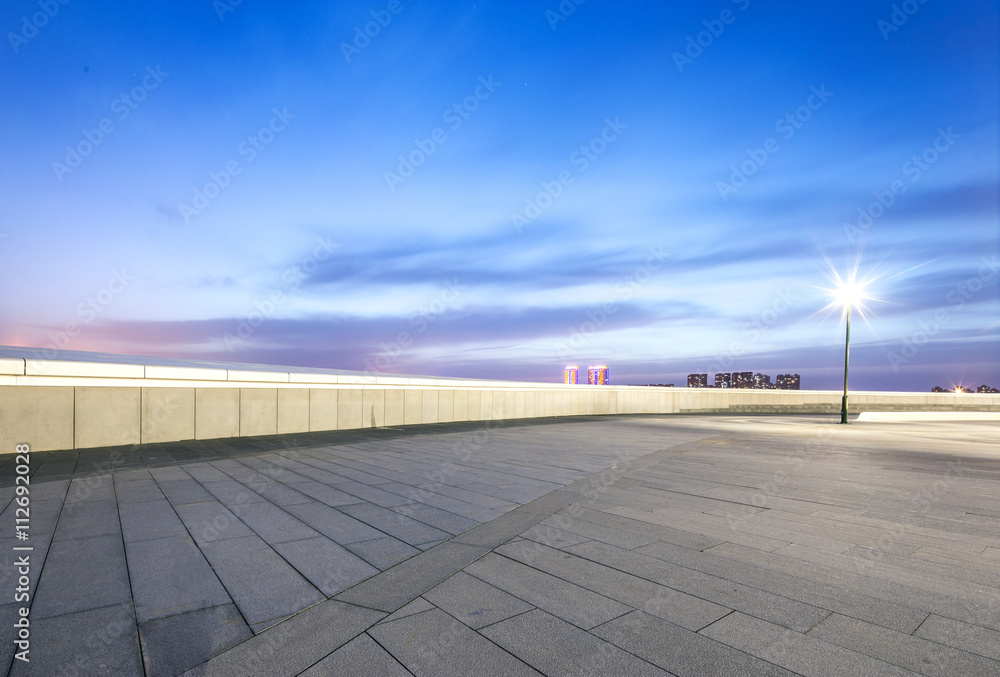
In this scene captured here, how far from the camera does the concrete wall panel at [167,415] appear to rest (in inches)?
466

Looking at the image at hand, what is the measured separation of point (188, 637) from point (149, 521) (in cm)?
308

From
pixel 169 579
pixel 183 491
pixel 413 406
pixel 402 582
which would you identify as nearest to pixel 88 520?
pixel 183 491

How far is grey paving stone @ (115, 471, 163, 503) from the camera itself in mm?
6875

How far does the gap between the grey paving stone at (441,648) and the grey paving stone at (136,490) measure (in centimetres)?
505

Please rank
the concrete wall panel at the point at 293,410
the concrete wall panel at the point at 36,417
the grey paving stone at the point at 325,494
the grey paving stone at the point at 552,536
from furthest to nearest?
the concrete wall panel at the point at 293,410 < the concrete wall panel at the point at 36,417 < the grey paving stone at the point at 325,494 < the grey paving stone at the point at 552,536

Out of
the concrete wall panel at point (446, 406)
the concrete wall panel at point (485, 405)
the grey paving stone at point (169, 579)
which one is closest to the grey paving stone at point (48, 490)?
the grey paving stone at point (169, 579)

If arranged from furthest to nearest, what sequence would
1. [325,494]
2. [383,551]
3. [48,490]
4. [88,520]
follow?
[325,494], [48,490], [88,520], [383,551]

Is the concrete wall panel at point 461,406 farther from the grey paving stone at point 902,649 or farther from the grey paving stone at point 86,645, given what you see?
the grey paving stone at point 902,649

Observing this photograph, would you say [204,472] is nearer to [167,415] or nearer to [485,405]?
[167,415]

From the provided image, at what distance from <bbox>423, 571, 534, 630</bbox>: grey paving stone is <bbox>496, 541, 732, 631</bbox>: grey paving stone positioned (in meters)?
0.61

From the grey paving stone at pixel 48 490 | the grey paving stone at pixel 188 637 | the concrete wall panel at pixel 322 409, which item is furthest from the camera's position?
the concrete wall panel at pixel 322 409

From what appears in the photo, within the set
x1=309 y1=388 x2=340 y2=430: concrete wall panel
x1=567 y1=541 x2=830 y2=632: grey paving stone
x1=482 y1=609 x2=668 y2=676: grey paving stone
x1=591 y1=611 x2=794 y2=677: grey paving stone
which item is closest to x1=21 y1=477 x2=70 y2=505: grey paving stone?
x1=482 y1=609 x2=668 y2=676: grey paving stone

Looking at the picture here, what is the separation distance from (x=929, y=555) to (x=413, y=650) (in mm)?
4899

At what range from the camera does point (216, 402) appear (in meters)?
13.1
